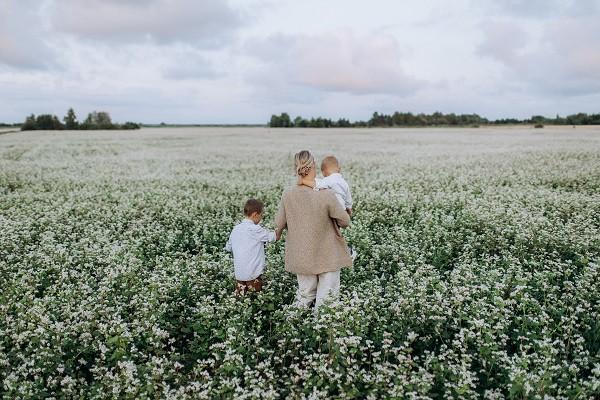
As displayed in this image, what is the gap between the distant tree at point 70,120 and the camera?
3826 inches

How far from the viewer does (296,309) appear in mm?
Answer: 5938

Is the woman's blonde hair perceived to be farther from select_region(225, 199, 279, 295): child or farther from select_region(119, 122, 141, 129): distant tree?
select_region(119, 122, 141, 129): distant tree

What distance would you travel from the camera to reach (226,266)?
8.02m

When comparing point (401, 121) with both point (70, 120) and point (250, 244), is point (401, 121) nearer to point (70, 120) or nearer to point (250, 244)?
point (70, 120)

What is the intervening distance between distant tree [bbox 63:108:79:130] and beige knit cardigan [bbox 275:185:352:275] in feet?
338

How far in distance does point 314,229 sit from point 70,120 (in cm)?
10779

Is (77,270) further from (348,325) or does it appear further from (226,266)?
(348,325)

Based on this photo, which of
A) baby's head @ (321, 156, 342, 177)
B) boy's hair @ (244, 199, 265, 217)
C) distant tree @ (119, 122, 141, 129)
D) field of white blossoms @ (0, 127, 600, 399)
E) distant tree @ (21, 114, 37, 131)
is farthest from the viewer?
distant tree @ (119, 122, 141, 129)

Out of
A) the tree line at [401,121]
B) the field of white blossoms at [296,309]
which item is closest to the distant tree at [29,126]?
the tree line at [401,121]

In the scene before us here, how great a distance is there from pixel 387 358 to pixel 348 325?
1.79 feet

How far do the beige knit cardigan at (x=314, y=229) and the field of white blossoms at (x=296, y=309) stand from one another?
540 mm

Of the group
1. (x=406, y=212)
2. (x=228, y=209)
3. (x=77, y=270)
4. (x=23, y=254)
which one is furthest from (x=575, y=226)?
(x=23, y=254)

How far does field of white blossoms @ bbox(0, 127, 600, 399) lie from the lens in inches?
185

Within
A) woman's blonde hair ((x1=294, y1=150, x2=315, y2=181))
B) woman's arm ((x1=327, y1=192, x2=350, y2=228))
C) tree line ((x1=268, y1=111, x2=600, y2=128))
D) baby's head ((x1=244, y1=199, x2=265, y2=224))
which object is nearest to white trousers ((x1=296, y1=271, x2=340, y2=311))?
woman's arm ((x1=327, y1=192, x2=350, y2=228))
